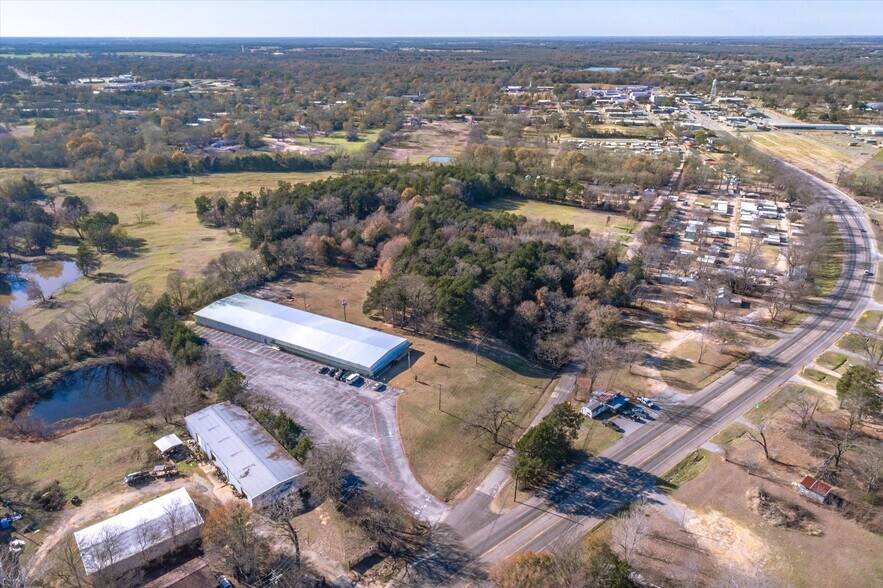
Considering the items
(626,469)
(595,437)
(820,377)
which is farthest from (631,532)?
(820,377)

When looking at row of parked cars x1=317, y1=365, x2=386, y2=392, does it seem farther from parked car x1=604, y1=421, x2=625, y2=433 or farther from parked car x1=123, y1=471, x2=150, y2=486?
parked car x1=604, y1=421, x2=625, y2=433

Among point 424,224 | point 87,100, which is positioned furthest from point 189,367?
point 87,100

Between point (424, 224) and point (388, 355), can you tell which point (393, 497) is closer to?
point (388, 355)

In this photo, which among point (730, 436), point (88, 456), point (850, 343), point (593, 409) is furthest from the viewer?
point (850, 343)

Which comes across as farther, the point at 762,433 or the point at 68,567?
the point at 762,433

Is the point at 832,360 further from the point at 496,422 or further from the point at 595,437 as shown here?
the point at 496,422

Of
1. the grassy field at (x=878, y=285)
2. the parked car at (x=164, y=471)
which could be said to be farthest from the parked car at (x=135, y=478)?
the grassy field at (x=878, y=285)

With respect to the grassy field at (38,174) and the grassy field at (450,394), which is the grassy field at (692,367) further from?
the grassy field at (38,174)
